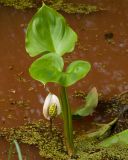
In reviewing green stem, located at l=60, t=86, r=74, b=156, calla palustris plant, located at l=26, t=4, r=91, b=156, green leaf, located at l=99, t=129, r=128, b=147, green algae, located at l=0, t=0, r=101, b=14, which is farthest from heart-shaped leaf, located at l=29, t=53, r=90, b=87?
green algae, located at l=0, t=0, r=101, b=14

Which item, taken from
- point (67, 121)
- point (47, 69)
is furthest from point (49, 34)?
point (67, 121)

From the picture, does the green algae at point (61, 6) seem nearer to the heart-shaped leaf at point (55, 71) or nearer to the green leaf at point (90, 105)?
the green leaf at point (90, 105)

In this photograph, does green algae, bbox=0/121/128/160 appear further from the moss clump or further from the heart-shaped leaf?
the heart-shaped leaf

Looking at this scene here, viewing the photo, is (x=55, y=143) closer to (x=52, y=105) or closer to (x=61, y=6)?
(x=52, y=105)

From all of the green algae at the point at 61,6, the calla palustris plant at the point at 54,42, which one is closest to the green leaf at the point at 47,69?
the calla palustris plant at the point at 54,42

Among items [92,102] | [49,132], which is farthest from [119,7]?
[49,132]

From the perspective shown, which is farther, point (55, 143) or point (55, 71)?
point (55, 143)
